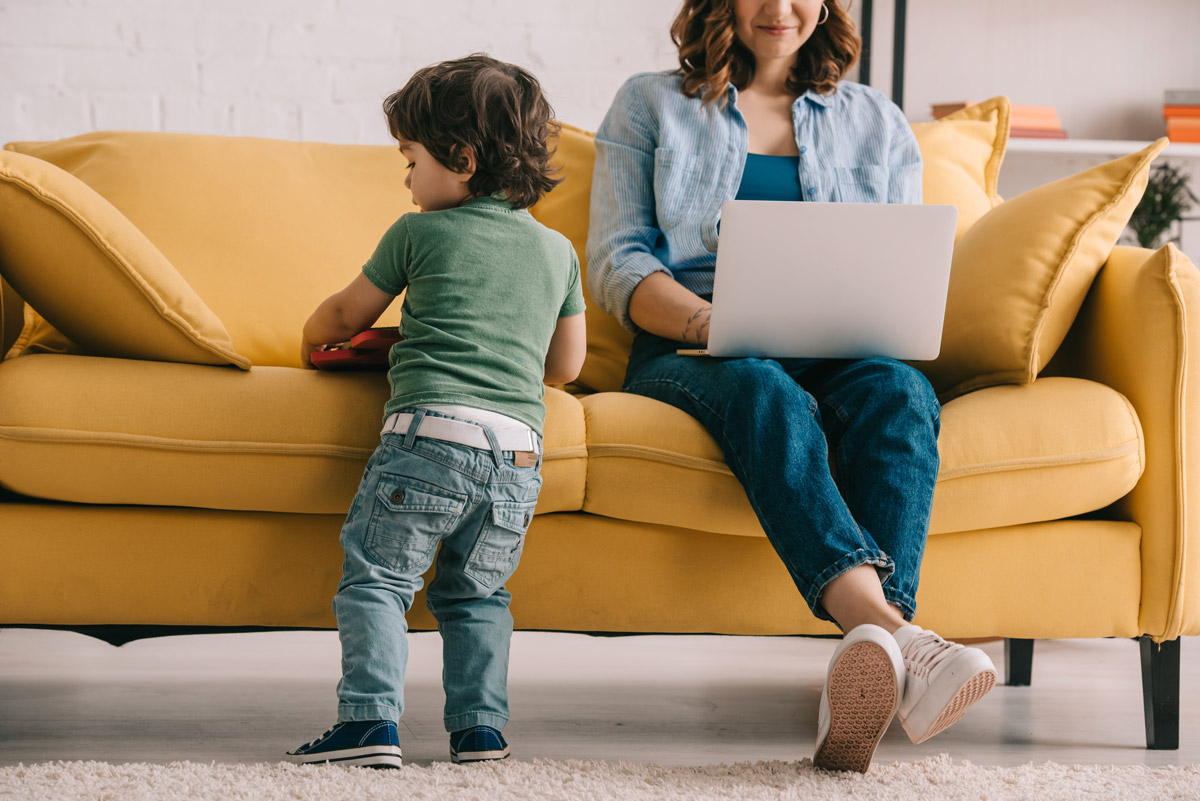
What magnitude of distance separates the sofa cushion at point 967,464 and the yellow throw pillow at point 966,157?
22.9 inches

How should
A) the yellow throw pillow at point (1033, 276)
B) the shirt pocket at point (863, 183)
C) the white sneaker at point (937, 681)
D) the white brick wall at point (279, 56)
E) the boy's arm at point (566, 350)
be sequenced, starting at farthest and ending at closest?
the white brick wall at point (279, 56)
the shirt pocket at point (863, 183)
the yellow throw pillow at point (1033, 276)
the boy's arm at point (566, 350)
the white sneaker at point (937, 681)

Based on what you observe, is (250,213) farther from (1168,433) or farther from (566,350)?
(1168,433)

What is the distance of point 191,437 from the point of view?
121 centimetres

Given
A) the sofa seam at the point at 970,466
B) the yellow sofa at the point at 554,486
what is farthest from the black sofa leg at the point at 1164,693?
the sofa seam at the point at 970,466

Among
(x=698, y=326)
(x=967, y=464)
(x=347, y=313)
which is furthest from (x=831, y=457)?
(x=347, y=313)

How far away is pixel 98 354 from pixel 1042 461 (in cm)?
118

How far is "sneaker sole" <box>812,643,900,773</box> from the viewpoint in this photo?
3.32ft

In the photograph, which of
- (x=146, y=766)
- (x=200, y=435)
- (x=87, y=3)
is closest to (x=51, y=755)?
(x=146, y=766)

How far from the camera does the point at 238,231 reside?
170 centimetres

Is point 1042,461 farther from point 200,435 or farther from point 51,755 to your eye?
point 51,755

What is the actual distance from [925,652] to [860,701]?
0.26ft

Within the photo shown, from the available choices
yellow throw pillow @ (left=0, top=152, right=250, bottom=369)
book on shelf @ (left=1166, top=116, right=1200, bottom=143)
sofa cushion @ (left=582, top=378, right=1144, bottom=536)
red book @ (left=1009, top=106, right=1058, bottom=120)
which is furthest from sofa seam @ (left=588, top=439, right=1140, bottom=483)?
book on shelf @ (left=1166, top=116, right=1200, bottom=143)

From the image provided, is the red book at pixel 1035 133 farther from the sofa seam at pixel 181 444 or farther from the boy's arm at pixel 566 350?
the sofa seam at pixel 181 444

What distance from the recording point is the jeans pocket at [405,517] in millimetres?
1108
